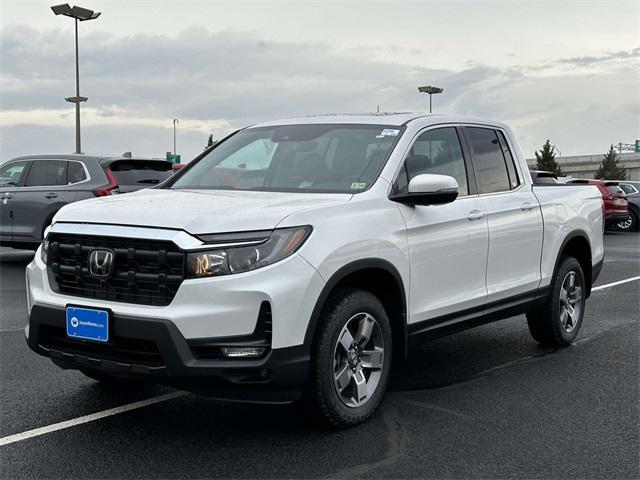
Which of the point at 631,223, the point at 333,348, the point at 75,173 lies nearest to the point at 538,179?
the point at 333,348

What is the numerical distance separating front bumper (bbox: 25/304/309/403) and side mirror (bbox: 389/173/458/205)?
1.23m

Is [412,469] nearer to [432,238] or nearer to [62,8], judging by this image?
[432,238]

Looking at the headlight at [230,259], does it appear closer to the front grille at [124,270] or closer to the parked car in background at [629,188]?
the front grille at [124,270]

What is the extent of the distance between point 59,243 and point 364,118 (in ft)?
7.41

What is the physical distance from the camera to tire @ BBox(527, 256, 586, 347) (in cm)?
663

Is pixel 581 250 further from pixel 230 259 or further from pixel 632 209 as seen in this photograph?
pixel 632 209

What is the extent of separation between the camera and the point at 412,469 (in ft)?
12.9

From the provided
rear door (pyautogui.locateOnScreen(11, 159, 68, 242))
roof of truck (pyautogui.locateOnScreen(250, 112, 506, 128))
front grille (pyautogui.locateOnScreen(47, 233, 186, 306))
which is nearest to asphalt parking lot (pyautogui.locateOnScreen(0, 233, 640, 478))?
front grille (pyautogui.locateOnScreen(47, 233, 186, 306))

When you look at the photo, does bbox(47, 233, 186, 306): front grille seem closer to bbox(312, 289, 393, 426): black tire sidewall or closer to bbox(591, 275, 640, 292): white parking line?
bbox(312, 289, 393, 426): black tire sidewall

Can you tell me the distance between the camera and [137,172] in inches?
499

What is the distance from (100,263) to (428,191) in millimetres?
1875

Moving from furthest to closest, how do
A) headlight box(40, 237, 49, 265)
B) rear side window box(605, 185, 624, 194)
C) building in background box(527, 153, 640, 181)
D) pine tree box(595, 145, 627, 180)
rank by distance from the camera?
building in background box(527, 153, 640, 181)
pine tree box(595, 145, 627, 180)
rear side window box(605, 185, 624, 194)
headlight box(40, 237, 49, 265)

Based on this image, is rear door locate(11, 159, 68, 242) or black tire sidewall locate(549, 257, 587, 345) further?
rear door locate(11, 159, 68, 242)

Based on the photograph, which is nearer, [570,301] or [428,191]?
[428,191]
